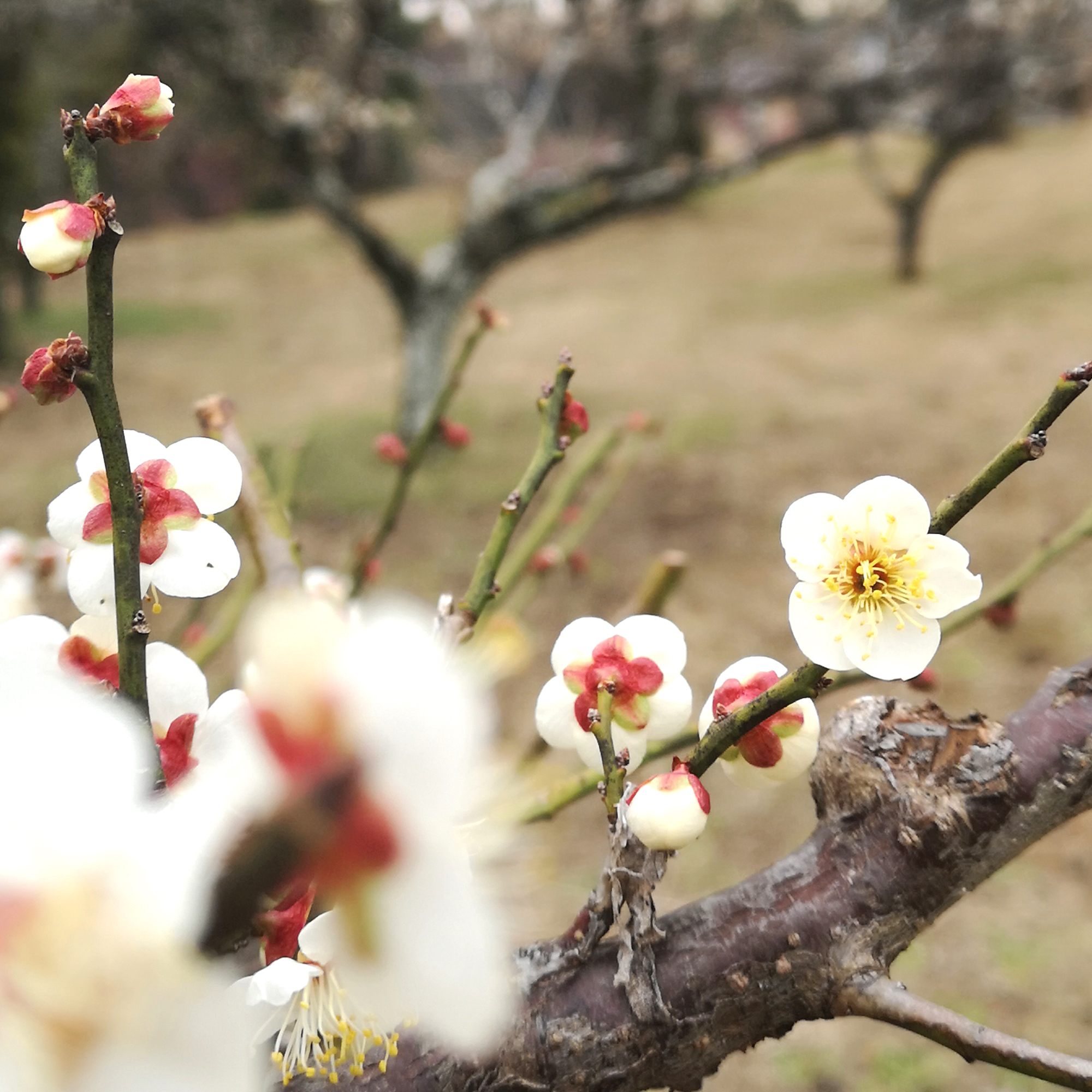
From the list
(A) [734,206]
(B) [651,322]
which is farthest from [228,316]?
(A) [734,206]

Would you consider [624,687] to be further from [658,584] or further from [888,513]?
[658,584]

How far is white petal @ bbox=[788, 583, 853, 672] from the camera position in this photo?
0.82 ft

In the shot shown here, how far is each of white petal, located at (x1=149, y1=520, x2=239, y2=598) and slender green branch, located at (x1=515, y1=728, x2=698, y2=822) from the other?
0.14 m

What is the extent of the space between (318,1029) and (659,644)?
14 cm

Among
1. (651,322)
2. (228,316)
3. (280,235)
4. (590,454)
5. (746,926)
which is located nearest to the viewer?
(746,926)

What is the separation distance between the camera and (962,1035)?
0.24m

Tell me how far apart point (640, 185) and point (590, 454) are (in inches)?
89.7

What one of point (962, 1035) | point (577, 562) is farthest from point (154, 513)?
point (577, 562)

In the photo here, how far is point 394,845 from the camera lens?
10 centimetres

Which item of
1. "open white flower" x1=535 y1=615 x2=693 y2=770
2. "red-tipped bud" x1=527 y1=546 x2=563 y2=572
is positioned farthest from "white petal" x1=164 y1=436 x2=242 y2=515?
"red-tipped bud" x1=527 y1=546 x2=563 y2=572

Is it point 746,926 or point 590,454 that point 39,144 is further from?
point 746,926

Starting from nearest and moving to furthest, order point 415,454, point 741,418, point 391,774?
point 391,774, point 415,454, point 741,418

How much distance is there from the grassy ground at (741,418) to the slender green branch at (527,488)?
97mm

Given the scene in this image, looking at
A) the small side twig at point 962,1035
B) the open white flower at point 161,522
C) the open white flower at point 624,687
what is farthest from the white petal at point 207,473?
the small side twig at point 962,1035
